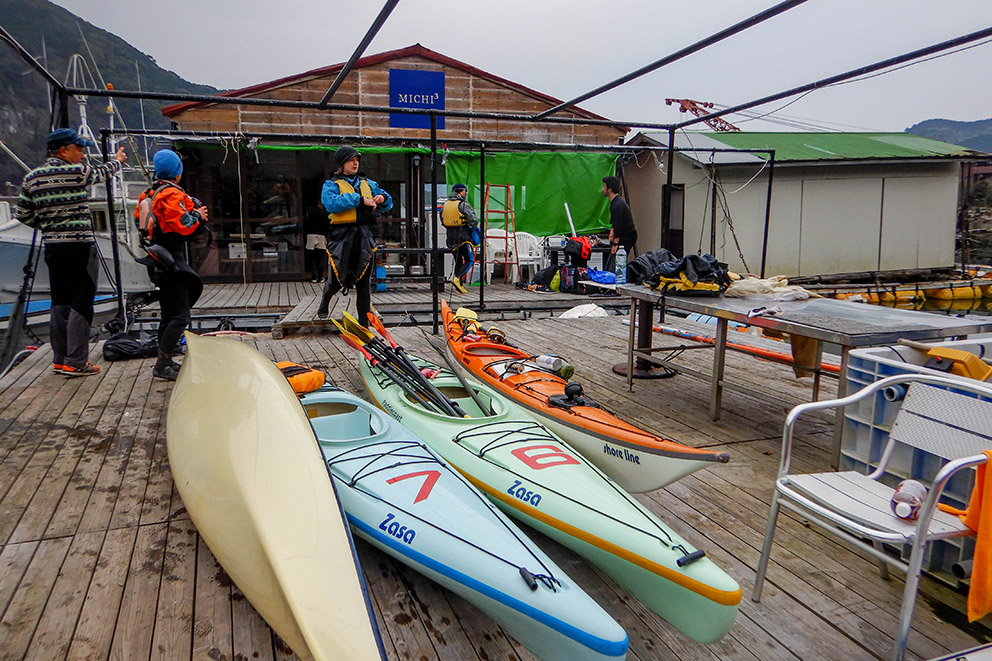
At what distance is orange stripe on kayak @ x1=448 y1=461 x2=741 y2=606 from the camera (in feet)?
5.73

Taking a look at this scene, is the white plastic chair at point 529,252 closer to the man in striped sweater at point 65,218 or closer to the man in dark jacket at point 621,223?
the man in dark jacket at point 621,223

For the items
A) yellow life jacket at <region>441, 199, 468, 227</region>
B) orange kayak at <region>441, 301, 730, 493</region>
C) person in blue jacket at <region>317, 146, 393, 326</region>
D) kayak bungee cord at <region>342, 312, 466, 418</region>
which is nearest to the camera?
orange kayak at <region>441, 301, 730, 493</region>

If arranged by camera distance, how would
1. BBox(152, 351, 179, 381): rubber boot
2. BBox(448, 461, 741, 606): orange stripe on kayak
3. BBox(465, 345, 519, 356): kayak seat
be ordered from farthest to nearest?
BBox(152, 351, 179, 381): rubber boot → BBox(465, 345, 519, 356): kayak seat → BBox(448, 461, 741, 606): orange stripe on kayak

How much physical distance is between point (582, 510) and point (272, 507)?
1068mm

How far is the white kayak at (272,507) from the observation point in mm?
1562

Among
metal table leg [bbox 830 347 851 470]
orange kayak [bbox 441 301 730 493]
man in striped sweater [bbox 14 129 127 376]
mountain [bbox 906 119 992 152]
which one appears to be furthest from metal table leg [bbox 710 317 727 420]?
mountain [bbox 906 119 992 152]

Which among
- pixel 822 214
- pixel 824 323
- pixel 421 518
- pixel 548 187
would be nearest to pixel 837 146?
pixel 822 214

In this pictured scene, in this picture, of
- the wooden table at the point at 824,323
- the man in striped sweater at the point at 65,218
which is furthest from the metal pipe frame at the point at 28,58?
the wooden table at the point at 824,323

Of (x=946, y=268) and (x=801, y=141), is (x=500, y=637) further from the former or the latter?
(x=946, y=268)

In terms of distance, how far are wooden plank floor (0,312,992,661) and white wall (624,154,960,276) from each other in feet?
33.4

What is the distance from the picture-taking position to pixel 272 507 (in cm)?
192

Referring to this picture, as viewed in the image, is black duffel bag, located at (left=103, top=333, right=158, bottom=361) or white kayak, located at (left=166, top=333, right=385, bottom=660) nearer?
white kayak, located at (left=166, top=333, right=385, bottom=660)

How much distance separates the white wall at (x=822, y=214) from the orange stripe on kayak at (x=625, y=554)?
1145 cm

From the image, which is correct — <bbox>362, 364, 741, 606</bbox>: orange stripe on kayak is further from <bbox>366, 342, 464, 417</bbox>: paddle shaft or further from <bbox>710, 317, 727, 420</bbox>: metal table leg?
<bbox>710, 317, 727, 420</bbox>: metal table leg
